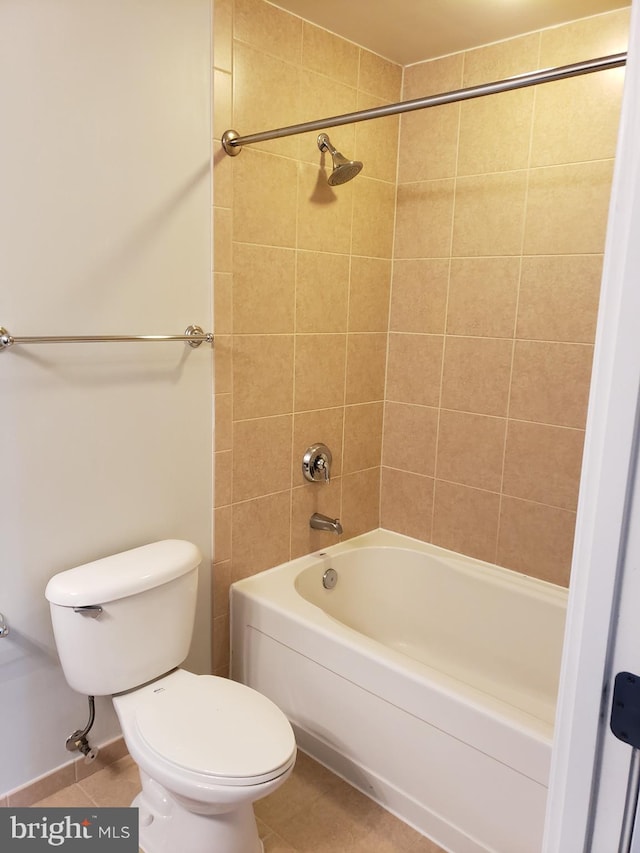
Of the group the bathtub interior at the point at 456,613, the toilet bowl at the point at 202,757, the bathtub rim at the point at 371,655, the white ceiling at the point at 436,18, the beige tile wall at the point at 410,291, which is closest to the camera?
the toilet bowl at the point at 202,757

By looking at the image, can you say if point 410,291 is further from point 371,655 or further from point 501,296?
point 371,655

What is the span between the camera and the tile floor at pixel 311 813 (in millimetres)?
1807

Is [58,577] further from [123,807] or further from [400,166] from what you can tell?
[400,166]

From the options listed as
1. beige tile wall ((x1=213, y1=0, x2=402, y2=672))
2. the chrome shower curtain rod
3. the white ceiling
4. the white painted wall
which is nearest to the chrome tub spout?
beige tile wall ((x1=213, y1=0, x2=402, y2=672))

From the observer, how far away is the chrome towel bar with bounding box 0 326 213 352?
1.62m

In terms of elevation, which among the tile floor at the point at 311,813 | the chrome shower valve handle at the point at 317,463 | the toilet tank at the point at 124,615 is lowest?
the tile floor at the point at 311,813

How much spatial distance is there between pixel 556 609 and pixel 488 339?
3.25ft

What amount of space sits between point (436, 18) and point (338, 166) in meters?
0.57

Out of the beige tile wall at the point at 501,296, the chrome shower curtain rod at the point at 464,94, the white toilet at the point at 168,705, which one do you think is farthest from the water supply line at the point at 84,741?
the chrome shower curtain rod at the point at 464,94

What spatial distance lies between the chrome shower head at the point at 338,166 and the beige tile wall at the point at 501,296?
47 centimetres

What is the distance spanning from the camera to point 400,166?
259 centimetres

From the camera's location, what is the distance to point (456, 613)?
8.20ft

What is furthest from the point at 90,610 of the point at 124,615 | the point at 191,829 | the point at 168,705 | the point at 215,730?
the point at 191,829

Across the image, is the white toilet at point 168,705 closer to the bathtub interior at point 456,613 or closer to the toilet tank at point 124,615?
the toilet tank at point 124,615
